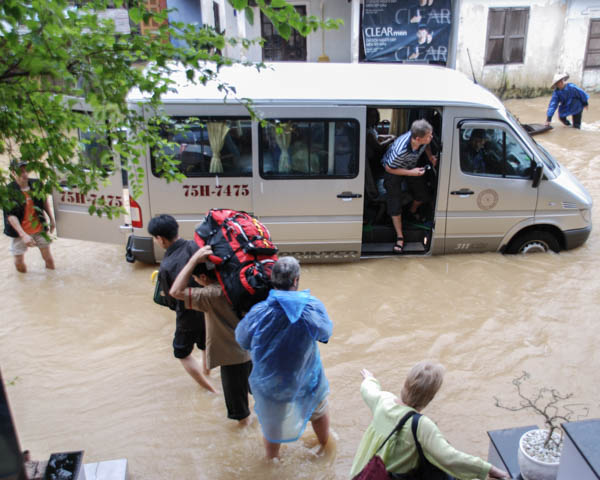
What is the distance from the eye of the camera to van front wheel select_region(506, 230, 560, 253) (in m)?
6.76

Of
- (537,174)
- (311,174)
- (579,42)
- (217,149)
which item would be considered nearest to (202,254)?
(217,149)

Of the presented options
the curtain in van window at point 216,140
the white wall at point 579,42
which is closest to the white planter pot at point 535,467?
the curtain in van window at point 216,140

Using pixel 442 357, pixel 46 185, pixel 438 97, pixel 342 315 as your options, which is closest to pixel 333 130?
pixel 438 97

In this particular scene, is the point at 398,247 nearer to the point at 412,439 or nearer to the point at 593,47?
the point at 412,439

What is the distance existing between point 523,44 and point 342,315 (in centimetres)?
1289

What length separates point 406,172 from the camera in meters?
6.39

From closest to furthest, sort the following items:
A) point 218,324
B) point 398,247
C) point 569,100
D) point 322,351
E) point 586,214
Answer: point 218,324 < point 322,351 < point 586,214 < point 398,247 < point 569,100

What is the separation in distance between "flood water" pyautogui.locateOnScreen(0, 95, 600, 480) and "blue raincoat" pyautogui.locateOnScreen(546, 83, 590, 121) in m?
5.70

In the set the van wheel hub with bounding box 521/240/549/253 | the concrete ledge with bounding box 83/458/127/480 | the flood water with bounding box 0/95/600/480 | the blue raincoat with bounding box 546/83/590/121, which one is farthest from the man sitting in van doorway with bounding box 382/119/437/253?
the blue raincoat with bounding box 546/83/590/121

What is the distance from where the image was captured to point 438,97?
6.14 metres

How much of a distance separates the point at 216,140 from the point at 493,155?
3.28 m

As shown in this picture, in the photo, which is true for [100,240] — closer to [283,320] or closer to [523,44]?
[283,320]

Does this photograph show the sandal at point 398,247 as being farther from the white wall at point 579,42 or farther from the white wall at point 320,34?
the white wall at point 579,42

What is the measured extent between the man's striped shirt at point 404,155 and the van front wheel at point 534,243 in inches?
66.3
